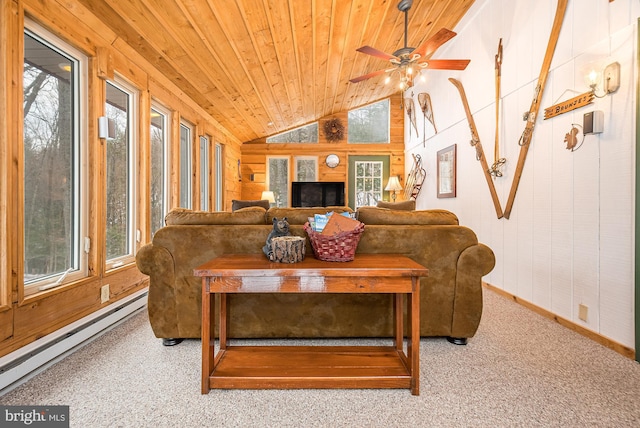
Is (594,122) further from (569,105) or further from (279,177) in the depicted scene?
(279,177)

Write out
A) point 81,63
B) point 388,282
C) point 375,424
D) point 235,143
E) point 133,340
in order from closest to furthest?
point 375,424, point 388,282, point 133,340, point 81,63, point 235,143

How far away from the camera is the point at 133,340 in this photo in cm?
210

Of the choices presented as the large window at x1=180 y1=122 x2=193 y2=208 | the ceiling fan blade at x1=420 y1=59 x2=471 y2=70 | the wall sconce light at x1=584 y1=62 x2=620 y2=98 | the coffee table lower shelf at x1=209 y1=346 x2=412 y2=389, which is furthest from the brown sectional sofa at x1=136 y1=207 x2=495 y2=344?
the large window at x1=180 y1=122 x2=193 y2=208

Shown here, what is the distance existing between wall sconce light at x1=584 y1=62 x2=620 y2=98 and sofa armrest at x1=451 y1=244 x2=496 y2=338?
129 centimetres

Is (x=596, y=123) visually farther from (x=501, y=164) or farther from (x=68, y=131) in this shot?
(x=68, y=131)

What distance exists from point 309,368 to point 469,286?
3.72 ft

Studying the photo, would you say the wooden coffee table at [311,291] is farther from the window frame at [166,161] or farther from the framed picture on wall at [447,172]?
the framed picture on wall at [447,172]

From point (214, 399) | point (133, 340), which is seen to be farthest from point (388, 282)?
point (133, 340)

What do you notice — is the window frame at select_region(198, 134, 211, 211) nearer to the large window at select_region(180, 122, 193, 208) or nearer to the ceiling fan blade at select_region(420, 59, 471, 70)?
the large window at select_region(180, 122, 193, 208)

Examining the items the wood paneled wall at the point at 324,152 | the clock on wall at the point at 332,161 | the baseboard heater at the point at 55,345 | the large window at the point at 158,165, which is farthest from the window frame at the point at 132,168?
the clock on wall at the point at 332,161

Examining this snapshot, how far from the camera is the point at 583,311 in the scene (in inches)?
85.1

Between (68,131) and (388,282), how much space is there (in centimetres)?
238

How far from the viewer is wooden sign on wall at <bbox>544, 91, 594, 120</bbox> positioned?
7.00 feet

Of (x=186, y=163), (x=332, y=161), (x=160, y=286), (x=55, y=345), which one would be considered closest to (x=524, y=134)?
(x=160, y=286)
